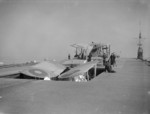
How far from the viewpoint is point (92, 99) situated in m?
6.46

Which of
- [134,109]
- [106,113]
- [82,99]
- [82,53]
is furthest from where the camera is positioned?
[82,53]

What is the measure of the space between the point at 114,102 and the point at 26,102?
10.6ft

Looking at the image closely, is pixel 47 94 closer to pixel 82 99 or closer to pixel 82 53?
pixel 82 99

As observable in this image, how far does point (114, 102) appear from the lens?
6051 mm

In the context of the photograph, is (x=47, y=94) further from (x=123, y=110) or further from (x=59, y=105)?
(x=123, y=110)

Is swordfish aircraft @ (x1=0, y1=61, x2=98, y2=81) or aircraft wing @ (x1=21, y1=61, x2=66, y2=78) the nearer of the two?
swordfish aircraft @ (x1=0, y1=61, x2=98, y2=81)

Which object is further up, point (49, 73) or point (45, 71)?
point (45, 71)

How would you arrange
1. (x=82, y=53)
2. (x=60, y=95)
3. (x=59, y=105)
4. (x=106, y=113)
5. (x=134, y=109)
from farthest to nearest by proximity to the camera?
(x=82, y=53), (x=60, y=95), (x=59, y=105), (x=134, y=109), (x=106, y=113)

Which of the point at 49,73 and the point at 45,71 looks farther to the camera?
the point at 45,71

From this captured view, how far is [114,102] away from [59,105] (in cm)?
200

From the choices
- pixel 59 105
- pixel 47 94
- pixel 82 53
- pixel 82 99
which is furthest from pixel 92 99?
pixel 82 53

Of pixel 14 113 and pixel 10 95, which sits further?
pixel 10 95

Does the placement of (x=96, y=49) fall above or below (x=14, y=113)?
above

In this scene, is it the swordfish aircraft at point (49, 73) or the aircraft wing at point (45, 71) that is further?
the aircraft wing at point (45, 71)
